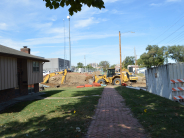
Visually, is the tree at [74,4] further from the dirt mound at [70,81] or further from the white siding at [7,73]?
the dirt mound at [70,81]

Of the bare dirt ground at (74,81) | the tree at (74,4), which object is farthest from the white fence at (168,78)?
the bare dirt ground at (74,81)

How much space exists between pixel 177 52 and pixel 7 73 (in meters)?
64.5

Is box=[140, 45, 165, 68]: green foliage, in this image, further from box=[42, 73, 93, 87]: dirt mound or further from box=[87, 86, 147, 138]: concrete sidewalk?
box=[87, 86, 147, 138]: concrete sidewalk

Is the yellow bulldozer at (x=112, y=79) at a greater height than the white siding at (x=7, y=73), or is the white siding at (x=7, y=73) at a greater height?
the white siding at (x=7, y=73)

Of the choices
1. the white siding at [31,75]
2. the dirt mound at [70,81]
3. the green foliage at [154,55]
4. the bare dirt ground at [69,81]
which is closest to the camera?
the white siding at [31,75]

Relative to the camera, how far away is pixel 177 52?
198 ft

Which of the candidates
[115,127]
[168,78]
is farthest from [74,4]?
[168,78]

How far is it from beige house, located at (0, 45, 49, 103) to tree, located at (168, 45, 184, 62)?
193 feet

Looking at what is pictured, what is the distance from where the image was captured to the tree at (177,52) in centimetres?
5888

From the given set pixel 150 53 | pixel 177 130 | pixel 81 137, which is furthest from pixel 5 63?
pixel 150 53

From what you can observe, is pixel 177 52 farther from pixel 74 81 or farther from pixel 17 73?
pixel 17 73

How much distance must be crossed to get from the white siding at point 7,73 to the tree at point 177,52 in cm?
6242

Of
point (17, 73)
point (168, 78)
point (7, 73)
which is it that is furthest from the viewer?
point (17, 73)

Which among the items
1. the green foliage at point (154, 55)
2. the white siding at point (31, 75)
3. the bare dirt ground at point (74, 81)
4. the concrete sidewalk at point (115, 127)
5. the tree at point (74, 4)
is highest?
the green foliage at point (154, 55)
